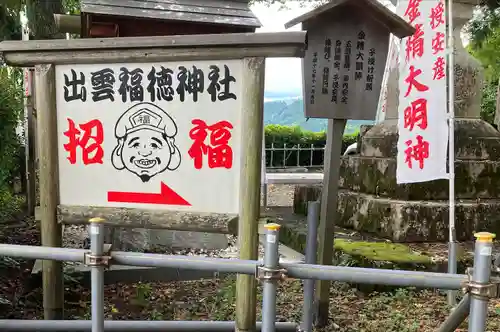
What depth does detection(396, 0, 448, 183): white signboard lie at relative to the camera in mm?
4270

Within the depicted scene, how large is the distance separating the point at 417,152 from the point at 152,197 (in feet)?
8.68

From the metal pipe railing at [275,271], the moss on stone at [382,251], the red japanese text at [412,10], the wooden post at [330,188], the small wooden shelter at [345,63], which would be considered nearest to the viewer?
the metal pipe railing at [275,271]

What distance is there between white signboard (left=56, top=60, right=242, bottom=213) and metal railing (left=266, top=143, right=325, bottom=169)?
15411mm

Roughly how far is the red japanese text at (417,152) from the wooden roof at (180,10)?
6.04 feet

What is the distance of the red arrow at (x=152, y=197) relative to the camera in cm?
298

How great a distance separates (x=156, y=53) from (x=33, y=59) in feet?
2.79

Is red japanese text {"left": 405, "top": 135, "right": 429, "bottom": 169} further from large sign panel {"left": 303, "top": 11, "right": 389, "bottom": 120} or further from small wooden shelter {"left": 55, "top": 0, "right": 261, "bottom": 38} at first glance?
small wooden shelter {"left": 55, "top": 0, "right": 261, "bottom": 38}

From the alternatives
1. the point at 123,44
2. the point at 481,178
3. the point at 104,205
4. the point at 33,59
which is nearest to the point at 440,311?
the point at 481,178

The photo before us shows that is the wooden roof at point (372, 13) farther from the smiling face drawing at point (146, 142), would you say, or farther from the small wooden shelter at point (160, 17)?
the smiling face drawing at point (146, 142)

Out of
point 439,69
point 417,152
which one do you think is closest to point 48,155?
point 417,152

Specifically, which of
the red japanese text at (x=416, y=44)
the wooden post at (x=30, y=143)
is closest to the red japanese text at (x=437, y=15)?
the red japanese text at (x=416, y=44)

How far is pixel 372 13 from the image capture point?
3561mm

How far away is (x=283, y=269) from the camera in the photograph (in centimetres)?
200

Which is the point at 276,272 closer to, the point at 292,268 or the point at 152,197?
the point at 292,268
